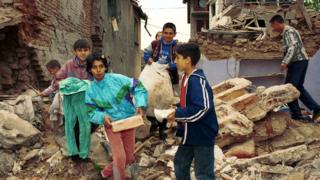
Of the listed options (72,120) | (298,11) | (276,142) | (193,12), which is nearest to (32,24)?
(72,120)

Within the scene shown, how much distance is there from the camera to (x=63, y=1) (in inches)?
392

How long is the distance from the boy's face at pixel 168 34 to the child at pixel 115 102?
1406 millimetres

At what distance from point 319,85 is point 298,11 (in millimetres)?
6399

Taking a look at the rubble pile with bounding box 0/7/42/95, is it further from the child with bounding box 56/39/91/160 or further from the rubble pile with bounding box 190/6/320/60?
the rubble pile with bounding box 190/6/320/60

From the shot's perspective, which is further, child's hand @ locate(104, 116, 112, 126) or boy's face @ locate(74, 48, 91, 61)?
boy's face @ locate(74, 48, 91, 61)

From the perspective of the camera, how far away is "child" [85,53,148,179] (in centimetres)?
431

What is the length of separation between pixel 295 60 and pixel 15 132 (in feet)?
13.5

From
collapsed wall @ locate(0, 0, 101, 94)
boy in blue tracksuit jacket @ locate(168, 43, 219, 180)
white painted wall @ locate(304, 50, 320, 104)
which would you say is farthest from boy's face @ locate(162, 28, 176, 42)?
white painted wall @ locate(304, 50, 320, 104)

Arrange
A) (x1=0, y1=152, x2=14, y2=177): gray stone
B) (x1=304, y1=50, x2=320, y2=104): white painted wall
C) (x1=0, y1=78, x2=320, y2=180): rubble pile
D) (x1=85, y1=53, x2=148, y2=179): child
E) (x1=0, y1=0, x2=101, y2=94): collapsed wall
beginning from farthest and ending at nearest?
(x1=304, y1=50, x2=320, y2=104): white painted wall → (x1=0, y1=0, x2=101, y2=94): collapsed wall → (x1=0, y1=152, x2=14, y2=177): gray stone → (x1=0, y1=78, x2=320, y2=180): rubble pile → (x1=85, y1=53, x2=148, y2=179): child

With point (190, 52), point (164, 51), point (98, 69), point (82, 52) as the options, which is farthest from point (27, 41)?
point (190, 52)

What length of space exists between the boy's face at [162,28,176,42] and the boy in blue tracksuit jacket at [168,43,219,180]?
6.71ft

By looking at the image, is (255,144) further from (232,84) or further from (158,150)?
(232,84)

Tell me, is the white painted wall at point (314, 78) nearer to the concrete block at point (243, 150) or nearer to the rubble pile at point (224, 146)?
the rubble pile at point (224, 146)

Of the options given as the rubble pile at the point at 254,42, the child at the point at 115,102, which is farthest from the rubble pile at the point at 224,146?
the rubble pile at the point at 254,42
